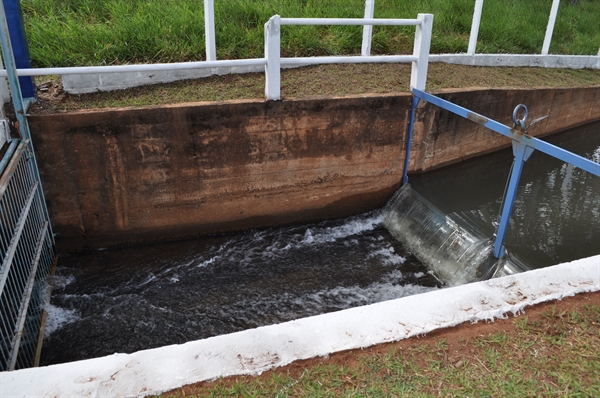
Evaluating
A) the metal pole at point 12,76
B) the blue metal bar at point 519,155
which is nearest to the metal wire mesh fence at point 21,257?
the metal pole at point 12,76

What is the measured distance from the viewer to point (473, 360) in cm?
258

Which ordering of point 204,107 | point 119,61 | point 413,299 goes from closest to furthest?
point 413,299
point 204,107
point 119,61

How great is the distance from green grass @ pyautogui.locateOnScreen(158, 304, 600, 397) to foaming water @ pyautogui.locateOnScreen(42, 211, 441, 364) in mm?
2353

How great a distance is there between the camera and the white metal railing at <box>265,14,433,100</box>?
544 cm

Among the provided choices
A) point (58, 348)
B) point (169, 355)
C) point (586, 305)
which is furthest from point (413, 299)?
point (58, 348)

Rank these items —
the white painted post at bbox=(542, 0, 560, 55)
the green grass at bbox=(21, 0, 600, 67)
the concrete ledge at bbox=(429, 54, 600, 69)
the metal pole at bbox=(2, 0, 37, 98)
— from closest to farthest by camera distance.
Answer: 1. the metal pole at bbox=(2, 0, 37, 98)
2. the green grass at bbox=(21, 0, 600, 67)
3. the concrete ledge at bbox=(429, 54, 600, 69)
4. the white painted post at bbox=(542, 0, 560, 55)

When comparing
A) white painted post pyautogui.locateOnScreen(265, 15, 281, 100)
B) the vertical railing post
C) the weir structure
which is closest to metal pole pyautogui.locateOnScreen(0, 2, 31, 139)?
the weir structure

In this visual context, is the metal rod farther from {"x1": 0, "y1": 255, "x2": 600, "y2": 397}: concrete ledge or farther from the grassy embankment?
{"x1": 0, "y1": 255, "x2": 600, "y2": 397}: concrete ledge

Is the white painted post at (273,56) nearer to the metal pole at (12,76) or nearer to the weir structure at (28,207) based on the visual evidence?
the weir structure at (28,207)

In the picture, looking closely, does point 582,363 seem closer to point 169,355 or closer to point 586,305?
point 586,305

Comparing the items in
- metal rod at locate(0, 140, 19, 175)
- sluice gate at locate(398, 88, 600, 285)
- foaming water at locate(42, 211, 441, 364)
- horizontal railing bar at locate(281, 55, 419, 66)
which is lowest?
foaming water at locate(42, 211, 441, 364)

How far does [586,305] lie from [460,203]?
167 inches

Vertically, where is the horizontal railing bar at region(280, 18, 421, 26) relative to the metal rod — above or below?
above

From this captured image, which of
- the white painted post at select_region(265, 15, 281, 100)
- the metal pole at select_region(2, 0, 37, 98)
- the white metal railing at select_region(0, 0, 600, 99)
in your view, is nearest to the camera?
the metal pole at select_region(2, 0, 37, 98)
